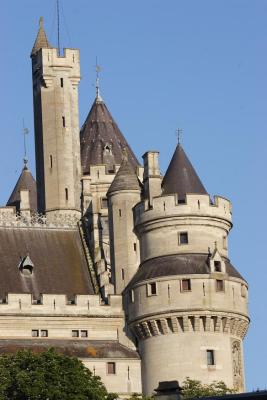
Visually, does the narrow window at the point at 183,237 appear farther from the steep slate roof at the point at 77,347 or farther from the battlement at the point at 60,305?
the steep slate roof at the point at 77,347

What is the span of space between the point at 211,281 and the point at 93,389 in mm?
14467

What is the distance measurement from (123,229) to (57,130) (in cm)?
1242

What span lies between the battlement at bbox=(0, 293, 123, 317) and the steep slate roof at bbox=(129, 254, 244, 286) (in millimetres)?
2477

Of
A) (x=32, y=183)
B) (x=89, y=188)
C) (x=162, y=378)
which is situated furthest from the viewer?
(x=32, y=183)

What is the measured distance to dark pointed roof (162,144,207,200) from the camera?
11862 centimetres

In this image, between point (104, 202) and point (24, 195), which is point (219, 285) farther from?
point (24, 195)

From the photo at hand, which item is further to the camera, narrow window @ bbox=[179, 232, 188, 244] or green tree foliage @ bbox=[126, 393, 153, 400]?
narrow window @ bbox=[179, 232, 188, 244]

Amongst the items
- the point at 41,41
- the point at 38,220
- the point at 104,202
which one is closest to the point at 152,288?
the point at 38,220

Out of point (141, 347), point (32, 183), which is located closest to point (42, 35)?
point (32, 183)

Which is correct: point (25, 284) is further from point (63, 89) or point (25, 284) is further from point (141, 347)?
point (63, 89)

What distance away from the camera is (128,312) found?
118 meters

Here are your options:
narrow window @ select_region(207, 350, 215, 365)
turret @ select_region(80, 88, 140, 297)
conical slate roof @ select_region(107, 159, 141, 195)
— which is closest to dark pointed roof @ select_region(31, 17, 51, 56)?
turret @ select_region(80, 88, 140, 297)

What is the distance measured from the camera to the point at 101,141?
147 meters

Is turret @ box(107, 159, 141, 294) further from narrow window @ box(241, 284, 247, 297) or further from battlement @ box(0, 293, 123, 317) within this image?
narrow window @ box(241, 284, 247, 297)
